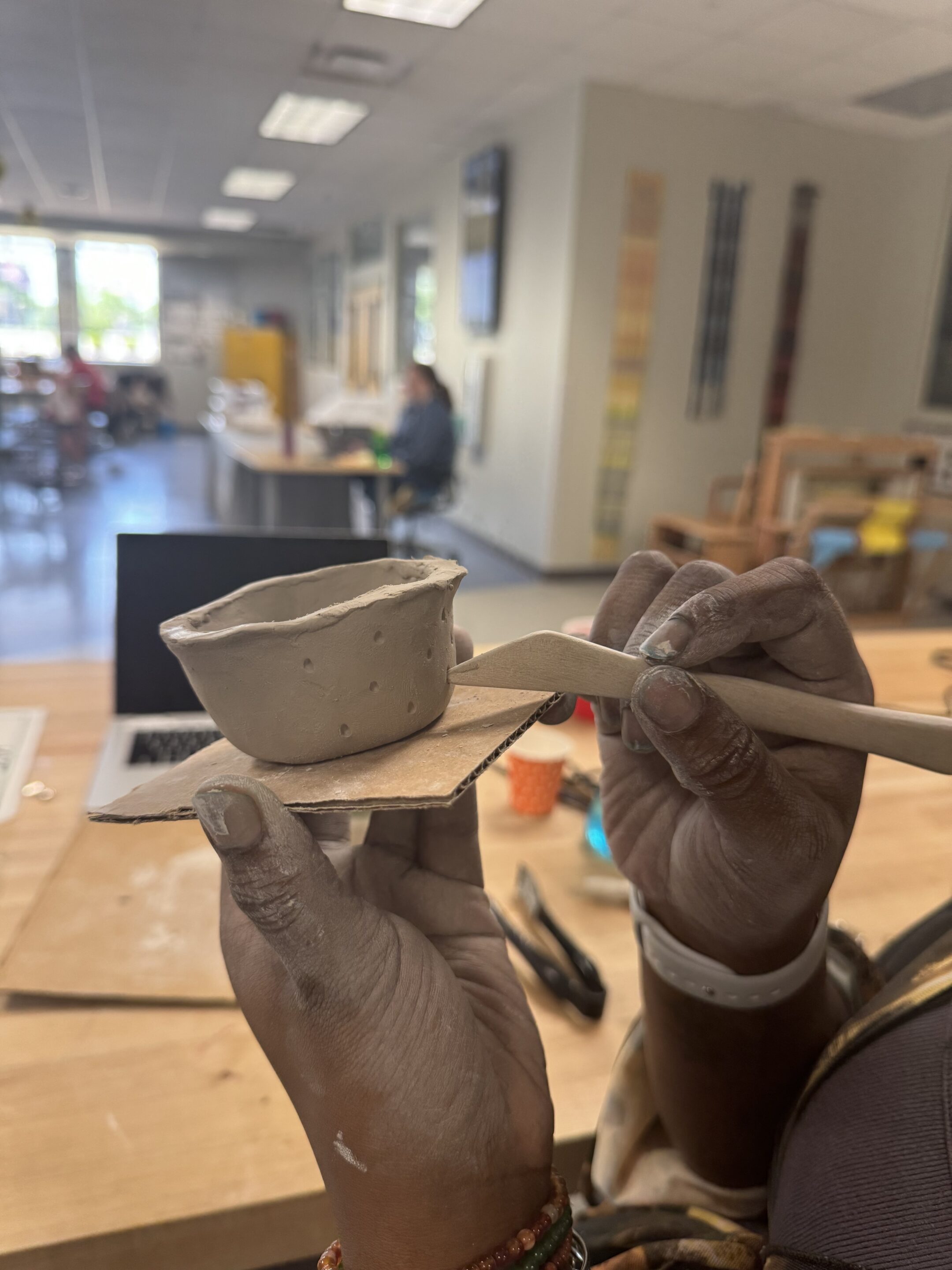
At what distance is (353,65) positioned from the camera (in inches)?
170

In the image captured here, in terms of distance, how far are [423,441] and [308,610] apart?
458 centimetres

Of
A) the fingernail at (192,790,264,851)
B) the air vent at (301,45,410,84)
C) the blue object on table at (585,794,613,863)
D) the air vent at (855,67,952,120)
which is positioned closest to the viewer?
the fingernail at (192,790,264,851)

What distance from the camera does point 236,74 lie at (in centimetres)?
461

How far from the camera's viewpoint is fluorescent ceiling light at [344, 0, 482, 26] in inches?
138

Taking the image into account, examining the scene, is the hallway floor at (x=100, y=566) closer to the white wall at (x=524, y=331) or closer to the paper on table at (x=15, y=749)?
the paper on table at (x=15, y=749)

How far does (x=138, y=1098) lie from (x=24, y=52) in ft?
17.6

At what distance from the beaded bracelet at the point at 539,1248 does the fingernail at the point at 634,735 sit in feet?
0.86

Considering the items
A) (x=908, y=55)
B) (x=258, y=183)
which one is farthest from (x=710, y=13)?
(x=258, y=183)

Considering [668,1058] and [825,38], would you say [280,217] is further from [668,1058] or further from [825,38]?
[668,1058]

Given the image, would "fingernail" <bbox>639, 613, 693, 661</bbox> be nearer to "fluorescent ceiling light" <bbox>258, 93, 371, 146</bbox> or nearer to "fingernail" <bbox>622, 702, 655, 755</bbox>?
"fingernail" <bbox>622, 702, 655, 755</bbox>

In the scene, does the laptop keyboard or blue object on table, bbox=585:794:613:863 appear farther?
the laptop keyboard

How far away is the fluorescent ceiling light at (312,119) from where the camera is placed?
5.09 metres

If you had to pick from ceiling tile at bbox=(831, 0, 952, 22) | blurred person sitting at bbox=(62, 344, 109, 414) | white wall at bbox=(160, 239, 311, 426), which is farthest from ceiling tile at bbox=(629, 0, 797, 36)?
white wall at bbox=(160, 239, 311, 426)

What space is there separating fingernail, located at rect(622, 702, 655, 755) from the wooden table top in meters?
4.22
